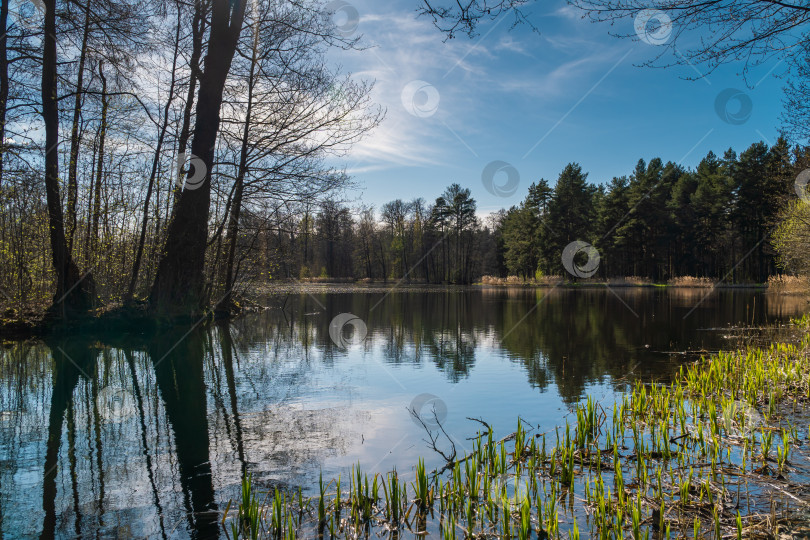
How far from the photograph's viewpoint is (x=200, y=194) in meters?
12.9

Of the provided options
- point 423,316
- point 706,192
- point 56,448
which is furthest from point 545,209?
point 56,448

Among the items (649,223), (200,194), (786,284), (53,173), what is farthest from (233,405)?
(649,223)

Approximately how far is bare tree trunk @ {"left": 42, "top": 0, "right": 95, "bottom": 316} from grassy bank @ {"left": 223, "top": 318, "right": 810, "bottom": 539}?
10.8 meters

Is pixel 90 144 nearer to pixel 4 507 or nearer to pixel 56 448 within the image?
pixel 56 448

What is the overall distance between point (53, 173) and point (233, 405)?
9063 mm

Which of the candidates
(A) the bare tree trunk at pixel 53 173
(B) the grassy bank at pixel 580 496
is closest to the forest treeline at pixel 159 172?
(A) the bare tree trunk at pixel 53 173

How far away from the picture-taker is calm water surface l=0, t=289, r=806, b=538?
3.60m

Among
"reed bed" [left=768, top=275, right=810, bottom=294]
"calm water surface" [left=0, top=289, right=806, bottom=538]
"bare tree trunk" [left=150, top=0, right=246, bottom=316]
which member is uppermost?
"bare tree trunk" [left=150, top=0, right=246, bottom=316]

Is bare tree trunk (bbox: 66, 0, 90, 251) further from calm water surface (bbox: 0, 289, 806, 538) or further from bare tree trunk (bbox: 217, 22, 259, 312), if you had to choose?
bare tree trunk (bbox: 217, 22, 259, 312)

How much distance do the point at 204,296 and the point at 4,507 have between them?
11824mm

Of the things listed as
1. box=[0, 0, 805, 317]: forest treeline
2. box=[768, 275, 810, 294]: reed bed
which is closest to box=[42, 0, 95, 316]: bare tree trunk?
box=[0, 0, 805, 317]: forest treeline

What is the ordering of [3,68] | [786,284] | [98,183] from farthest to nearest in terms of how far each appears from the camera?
[786,284] < [98,183] < [3,68]

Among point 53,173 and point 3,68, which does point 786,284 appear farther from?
point 3,68

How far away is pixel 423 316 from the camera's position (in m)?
20.6
